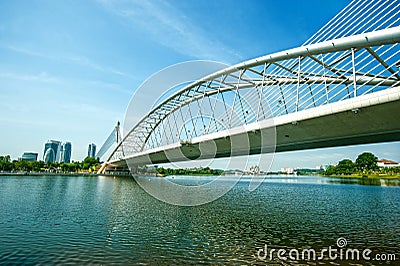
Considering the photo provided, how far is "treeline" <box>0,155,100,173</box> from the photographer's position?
292 ft

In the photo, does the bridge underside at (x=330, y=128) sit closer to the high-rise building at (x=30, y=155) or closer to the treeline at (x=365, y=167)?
the treeline at (x=365, y=167)

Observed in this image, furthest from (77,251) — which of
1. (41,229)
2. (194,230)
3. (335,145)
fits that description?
(335,145)

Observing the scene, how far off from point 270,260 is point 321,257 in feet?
5.79

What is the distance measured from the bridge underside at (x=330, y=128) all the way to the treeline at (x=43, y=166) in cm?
8845

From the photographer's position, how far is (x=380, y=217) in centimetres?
1678

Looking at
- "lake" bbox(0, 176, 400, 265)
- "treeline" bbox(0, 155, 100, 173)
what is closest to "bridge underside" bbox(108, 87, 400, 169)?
"lake" bbox(0, 176, 400, 265)

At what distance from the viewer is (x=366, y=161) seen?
10281 cm

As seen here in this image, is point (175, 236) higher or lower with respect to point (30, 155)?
lower

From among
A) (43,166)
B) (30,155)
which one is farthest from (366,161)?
(30,155)

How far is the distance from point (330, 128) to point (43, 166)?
106 m

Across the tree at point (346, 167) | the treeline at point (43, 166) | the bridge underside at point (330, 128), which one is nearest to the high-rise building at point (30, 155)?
the treeline at point (43, 166)

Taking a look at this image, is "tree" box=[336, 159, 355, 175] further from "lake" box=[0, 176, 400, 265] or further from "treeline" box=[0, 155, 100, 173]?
"lake" box=[0, 176, 400, 265]

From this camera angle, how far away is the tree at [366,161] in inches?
3984

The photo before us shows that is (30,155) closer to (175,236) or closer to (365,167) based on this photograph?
(365,167)
